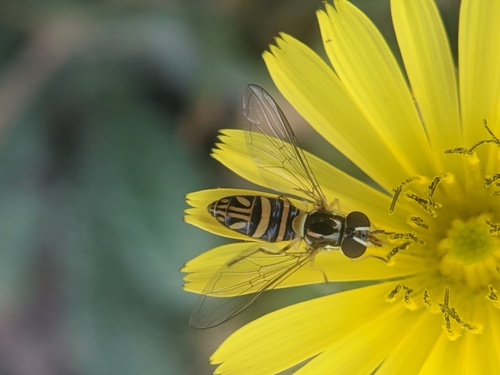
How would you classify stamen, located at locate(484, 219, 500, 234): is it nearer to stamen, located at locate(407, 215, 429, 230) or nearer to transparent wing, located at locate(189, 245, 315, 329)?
stamen, located at locate(407, 215, 429, 230)

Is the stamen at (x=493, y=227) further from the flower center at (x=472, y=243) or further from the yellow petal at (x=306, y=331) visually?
the yellow petal at (x=306, y=331)

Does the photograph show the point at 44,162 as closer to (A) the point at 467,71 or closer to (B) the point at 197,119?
(B) the point at 197,119

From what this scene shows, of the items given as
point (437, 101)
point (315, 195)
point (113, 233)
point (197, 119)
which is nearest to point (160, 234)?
point (113, 233)

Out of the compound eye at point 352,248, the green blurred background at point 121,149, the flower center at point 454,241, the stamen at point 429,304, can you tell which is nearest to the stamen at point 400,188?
the flower center at point 454,241

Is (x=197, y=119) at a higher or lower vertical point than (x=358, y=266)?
higher

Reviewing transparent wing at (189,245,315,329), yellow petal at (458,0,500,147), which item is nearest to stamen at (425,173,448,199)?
yellow petal at (458,0,500,147)

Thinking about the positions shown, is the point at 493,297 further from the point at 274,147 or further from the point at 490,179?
the point at 274,147

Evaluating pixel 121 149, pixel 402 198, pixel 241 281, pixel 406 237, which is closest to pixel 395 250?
pixel 406 237
